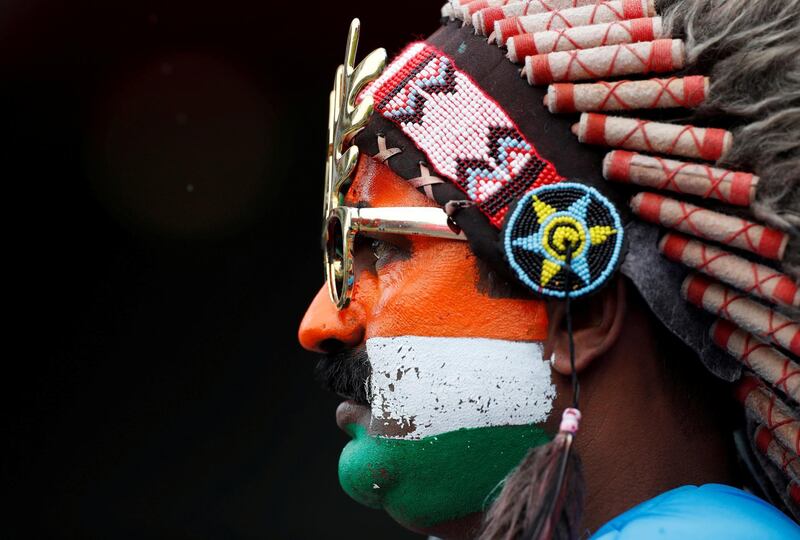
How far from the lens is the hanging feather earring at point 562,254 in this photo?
143 cm

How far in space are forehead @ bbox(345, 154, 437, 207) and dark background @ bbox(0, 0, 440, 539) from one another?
1.64m

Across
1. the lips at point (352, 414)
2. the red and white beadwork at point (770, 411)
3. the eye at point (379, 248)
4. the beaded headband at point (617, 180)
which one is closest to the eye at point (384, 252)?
the eye at point (379, 248)

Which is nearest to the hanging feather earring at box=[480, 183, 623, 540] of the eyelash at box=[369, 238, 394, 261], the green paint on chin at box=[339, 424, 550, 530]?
the green paint on chin at box=[339, 424, 550, 530]

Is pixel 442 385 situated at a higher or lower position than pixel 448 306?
lower

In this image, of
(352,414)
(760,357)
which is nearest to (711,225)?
(760,357)

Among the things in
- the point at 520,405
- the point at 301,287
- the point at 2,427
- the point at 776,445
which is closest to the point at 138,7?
the point at 301,287

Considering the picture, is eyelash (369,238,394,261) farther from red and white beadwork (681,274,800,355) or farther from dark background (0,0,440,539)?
dark background (0,0,440,539)

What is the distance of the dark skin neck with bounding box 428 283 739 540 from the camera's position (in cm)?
155

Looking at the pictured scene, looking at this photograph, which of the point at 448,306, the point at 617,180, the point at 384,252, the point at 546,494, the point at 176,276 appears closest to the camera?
the point at 546,494

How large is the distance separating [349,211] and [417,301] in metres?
0.21

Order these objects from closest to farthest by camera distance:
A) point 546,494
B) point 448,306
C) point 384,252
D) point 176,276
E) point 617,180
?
point 546,494 < point 617,180 < point 448,306 < point 384,252 < point 176,276

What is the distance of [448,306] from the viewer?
1.60 metres

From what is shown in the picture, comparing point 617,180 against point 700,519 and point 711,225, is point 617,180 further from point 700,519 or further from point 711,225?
point 700,519

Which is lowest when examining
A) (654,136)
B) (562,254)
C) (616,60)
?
(562,254)
